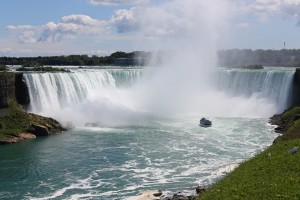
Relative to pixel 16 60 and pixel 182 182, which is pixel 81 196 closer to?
pixel 182 182

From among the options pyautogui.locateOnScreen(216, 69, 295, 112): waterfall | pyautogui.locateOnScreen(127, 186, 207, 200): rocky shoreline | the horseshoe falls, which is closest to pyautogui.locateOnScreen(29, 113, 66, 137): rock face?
the horseshoe falls

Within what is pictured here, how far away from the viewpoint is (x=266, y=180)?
12.1 metres

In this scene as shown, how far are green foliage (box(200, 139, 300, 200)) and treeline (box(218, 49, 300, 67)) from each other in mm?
64063

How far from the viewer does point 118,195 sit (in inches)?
729

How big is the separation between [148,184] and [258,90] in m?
29.7

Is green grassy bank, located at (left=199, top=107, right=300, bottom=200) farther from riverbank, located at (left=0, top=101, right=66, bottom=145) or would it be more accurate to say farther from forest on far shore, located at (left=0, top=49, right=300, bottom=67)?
forest on far shore, located at (left=0, top=49, right=300, bottom=67)

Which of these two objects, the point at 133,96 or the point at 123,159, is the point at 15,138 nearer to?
the point at 123,159

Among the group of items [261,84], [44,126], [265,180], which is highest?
[261,84]

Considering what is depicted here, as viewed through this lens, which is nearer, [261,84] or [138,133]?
[138,133]

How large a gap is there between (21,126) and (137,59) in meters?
56.7

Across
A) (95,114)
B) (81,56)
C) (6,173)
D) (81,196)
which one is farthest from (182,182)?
(81,56)

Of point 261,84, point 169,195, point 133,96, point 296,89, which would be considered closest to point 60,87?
point 133,96

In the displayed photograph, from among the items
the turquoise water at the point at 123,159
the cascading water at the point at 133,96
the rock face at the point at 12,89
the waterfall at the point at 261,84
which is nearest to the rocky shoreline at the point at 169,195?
the turquoise water at the point at 123,159

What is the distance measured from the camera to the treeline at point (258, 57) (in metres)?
80.1
